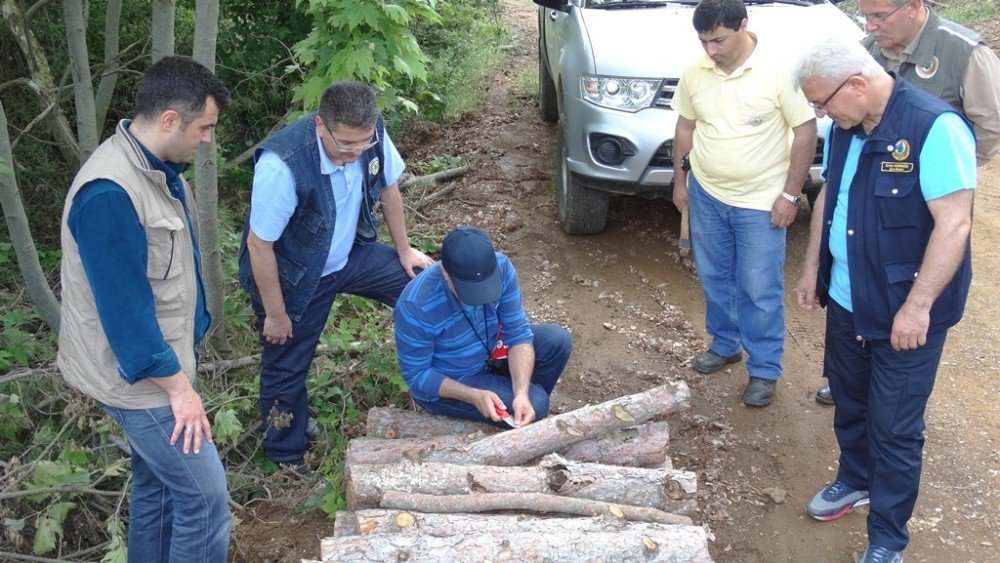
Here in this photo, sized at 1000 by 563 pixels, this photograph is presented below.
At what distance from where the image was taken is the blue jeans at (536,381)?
362 centimetres

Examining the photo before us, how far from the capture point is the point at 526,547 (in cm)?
264

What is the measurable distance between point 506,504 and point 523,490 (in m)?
0.11

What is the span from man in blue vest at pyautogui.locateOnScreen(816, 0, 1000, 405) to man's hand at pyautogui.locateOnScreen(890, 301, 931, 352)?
1019 millimetres

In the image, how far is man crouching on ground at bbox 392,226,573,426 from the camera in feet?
10.7

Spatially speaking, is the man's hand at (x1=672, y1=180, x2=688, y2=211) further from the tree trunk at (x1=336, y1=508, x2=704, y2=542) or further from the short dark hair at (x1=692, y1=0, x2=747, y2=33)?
the tree trunk at (x1=336, y1=508, x2=704, y2=542)

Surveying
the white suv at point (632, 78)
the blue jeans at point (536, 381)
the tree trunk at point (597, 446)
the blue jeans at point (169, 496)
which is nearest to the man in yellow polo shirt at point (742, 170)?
the white suv at point (632, 78)

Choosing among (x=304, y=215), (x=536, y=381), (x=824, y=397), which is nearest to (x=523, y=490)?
(x=536, y=381)

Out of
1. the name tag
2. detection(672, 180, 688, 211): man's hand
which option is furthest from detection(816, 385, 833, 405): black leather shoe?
the name tag

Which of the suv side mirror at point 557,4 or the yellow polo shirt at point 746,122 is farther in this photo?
the suv side mirror at point 557,4

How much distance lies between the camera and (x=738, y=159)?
4016 mm

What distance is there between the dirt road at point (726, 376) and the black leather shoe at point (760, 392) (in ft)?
0.17

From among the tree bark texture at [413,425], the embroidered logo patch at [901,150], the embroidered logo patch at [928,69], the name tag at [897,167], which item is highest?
the embroidered logo patch at [928,69]

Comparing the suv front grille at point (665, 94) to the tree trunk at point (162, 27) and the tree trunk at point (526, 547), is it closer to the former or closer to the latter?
the tree trunk at point (162, 27)

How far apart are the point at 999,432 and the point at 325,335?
12.3ft
